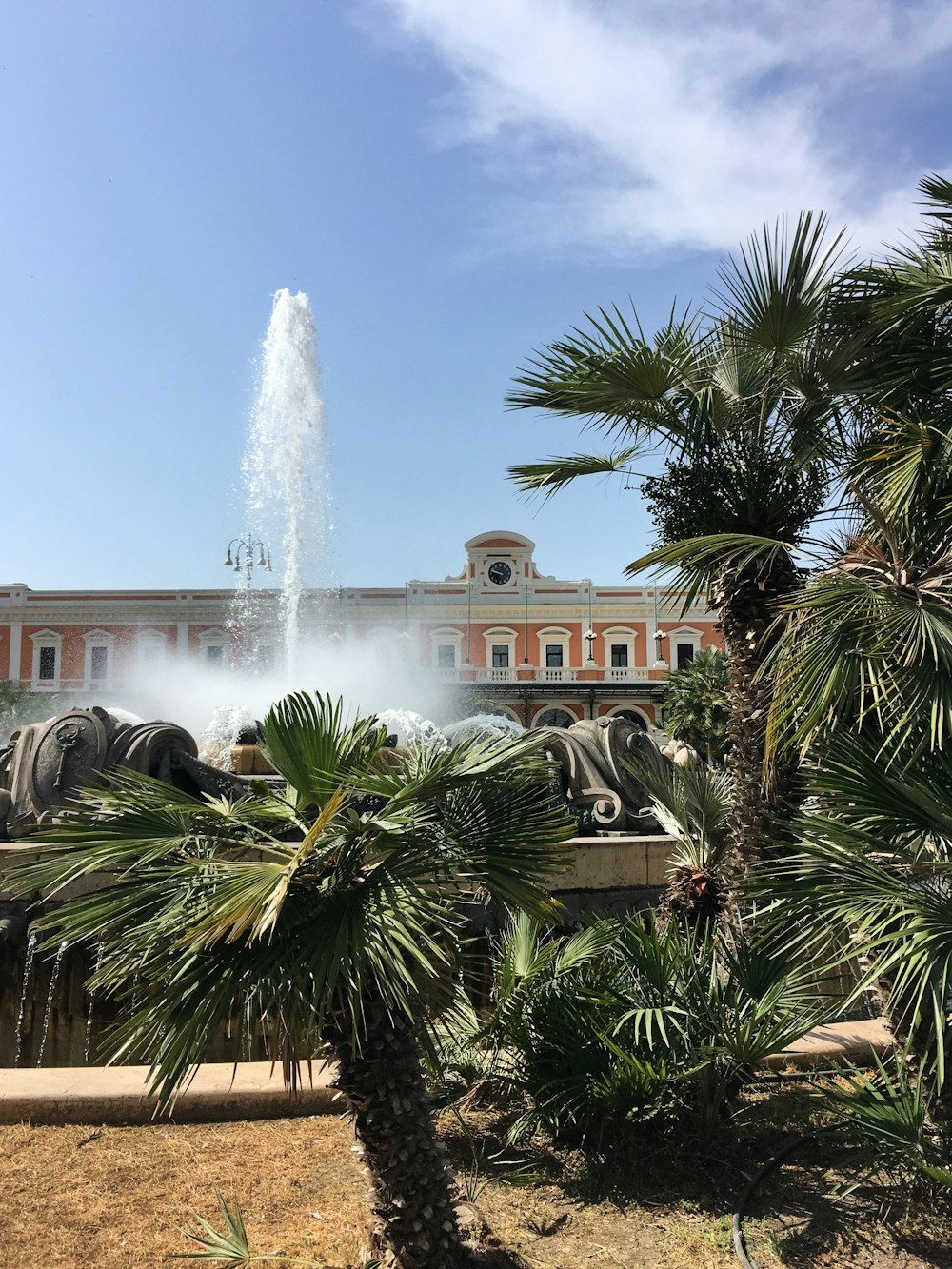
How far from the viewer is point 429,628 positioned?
4922cm

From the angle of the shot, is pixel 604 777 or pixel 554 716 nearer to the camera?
pixel 604 777

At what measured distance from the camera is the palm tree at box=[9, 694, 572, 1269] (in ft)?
9.03

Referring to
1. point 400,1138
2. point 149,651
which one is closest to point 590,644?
point 149,651

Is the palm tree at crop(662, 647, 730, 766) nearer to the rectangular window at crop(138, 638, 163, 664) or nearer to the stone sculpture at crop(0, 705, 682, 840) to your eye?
the stone sculpture at crop(0, 705, 682, 840)

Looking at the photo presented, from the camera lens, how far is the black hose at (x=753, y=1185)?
333cm

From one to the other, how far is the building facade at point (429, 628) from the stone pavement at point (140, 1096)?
42208 mm

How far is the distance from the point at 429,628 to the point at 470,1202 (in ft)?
150

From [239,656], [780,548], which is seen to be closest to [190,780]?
[780,548]

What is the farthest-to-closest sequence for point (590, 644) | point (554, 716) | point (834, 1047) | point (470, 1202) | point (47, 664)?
point (590, 644) < point (47, 664) < point (554, 716) < point (834, 1047) < point (470, 1202)

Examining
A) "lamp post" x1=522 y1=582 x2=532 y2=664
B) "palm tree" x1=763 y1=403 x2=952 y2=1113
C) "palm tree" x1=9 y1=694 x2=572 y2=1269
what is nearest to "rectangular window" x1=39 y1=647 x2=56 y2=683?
"lamp post" x1=522 y1=582 x2=532 y2=664

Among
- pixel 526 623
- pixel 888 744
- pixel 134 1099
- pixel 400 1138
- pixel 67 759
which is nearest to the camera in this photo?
pixel 400 1138

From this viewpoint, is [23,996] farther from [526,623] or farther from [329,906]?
[526,623]

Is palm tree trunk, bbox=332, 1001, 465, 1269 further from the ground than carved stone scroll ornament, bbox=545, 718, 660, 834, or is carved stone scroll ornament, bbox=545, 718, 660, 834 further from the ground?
carved stone scroll ornament, bbox=545, 718, 660, 834

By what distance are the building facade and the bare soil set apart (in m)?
42.7
